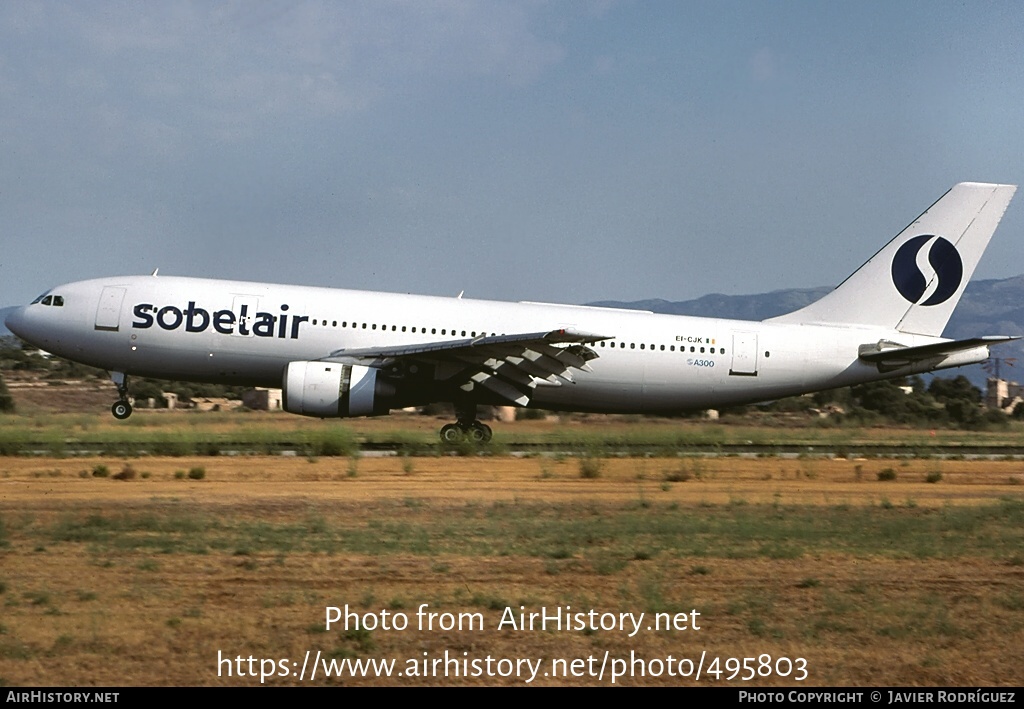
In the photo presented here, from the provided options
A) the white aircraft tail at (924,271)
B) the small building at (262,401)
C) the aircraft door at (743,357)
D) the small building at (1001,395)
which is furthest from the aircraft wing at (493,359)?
the small building at (1001,395)

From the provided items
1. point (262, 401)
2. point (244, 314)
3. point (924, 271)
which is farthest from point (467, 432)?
point (262, 401)

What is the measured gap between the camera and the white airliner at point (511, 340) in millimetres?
25109

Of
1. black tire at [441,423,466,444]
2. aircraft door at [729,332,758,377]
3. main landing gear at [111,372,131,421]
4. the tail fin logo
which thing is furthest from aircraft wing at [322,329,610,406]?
the tail fin logo

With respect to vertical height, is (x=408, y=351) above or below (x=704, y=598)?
above

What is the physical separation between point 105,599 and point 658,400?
19.0 metres

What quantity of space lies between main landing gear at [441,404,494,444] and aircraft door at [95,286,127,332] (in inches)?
293

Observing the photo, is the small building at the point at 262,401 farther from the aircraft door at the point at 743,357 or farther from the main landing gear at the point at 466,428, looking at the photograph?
the aircraft door at the point at 743,357

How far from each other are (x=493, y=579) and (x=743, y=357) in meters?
17.6

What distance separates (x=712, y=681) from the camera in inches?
304

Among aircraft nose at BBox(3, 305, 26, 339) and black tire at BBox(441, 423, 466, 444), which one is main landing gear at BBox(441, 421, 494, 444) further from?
aircraft nose at BBox(3, 305, 26, 339)

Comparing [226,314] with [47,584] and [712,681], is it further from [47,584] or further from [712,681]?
[712,681]

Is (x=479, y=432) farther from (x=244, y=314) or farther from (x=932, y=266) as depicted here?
(x=932, y=266)

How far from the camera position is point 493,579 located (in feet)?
34.6

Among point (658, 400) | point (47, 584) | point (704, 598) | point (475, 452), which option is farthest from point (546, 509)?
point (658, 400)
